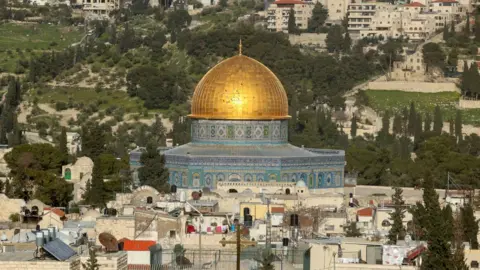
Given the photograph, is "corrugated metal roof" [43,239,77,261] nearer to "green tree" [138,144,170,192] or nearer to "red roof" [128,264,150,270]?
"red roof" [128,264,150,270]

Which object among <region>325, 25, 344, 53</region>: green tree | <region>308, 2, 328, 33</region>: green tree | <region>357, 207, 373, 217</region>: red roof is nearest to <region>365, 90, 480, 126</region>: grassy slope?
<region>325, 25, 344, 53</region>: green tree

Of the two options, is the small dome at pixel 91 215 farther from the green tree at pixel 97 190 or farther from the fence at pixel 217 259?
the fence at pixel 217 259

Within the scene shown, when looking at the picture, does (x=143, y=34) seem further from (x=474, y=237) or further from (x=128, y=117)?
(x=474, y=237)

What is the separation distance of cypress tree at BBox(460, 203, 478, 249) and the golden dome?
18.7 metres

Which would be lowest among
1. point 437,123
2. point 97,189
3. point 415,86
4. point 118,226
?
point 415,86

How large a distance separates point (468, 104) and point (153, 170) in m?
43.5

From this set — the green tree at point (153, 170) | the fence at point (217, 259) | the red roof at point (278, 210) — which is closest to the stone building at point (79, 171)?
the green tree at point (153, 170)

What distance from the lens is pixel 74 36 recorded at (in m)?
129

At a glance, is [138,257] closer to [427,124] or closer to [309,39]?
[427,124]

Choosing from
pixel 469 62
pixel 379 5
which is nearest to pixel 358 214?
pixel 469 62

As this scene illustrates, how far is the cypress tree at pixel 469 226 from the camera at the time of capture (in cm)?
4456

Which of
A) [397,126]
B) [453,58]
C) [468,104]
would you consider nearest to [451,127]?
[397,126]

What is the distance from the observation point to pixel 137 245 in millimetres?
37250

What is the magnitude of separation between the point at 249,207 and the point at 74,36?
77.4m
